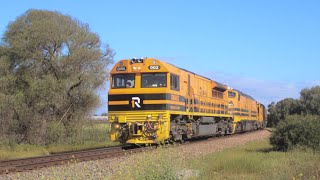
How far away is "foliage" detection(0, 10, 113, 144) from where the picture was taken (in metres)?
26.0

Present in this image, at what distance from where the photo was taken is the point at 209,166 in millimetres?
11531

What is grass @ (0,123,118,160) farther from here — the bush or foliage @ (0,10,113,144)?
the bush

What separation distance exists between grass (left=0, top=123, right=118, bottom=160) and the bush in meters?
11.5

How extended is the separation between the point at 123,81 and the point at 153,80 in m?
1.40

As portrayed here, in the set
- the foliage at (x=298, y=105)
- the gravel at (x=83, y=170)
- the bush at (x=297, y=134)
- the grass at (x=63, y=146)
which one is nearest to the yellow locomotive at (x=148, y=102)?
the gravel at (x=83, y=170)

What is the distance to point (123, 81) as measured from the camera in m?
18.8

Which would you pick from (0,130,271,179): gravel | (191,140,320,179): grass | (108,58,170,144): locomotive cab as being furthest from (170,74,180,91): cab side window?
(191,140,320,179): grass

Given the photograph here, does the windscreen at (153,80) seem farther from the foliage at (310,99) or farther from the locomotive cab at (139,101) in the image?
the foliage at (310,99)

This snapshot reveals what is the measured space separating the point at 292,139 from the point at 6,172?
10.6 m

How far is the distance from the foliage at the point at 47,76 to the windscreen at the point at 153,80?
383 inches

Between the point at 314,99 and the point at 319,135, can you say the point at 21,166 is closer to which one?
the point at 319,135

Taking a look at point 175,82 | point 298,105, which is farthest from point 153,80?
point 298,105

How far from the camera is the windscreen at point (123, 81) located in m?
18.7

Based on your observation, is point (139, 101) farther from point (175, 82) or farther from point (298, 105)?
point (298, 105)
